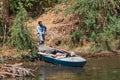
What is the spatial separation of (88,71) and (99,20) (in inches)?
324

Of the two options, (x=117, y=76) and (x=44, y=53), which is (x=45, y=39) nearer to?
(x=44, y=53)

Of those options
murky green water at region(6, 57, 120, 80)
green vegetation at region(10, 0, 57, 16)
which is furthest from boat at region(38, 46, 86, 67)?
green vegetation at region(10, 0, 57, 16)

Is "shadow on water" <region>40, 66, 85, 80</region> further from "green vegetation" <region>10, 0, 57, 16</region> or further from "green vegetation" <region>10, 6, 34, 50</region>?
"green vegetation" <region>10, 0, 57, 16</region>

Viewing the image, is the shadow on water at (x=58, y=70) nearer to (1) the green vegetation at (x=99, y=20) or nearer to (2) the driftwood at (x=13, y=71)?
(2) the driftwood at (x=13, y=71)

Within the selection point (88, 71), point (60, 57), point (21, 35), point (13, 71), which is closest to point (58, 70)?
point (60, 57)

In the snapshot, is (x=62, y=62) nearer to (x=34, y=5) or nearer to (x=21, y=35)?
(x=21, y=35)

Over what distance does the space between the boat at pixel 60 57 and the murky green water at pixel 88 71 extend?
0.28 meters

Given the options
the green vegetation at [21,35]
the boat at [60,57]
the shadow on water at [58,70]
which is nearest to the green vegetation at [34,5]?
the green vegetation at [21,35]

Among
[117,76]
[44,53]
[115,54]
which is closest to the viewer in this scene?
[117,76]

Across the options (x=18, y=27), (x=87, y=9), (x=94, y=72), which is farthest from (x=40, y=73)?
(x=87, y=9)

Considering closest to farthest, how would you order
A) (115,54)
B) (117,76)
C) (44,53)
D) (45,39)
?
(117,76) → (44,53) → (115,54) → (45,39)

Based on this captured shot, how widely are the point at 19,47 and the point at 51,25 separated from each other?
5.92 metres

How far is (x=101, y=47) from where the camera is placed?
3297 cm

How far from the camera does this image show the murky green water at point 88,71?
83.0ft
